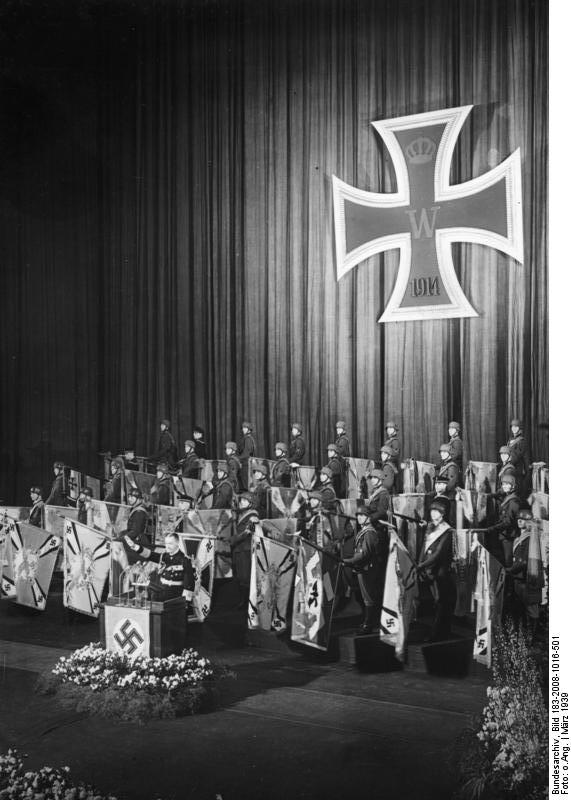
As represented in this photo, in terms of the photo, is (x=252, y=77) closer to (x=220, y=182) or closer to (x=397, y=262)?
(x=220, y=182)

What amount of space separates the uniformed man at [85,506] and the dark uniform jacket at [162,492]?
0.52 meters

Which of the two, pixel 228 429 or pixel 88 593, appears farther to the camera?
pixel 228 429

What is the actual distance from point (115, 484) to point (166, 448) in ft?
1.73

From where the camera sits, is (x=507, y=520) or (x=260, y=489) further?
(x=260, y=489)

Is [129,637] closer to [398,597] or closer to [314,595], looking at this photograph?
[314,595]

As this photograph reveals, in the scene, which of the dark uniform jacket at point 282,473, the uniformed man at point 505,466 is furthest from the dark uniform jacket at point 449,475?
the dark uniform jacket at point 282,473

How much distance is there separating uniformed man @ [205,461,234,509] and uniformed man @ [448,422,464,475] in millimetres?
1872

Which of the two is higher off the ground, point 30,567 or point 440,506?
point 440,506

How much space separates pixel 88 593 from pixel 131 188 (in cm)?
332

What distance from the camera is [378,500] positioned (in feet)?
21.2

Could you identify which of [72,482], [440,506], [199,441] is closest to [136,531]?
[72,482]
